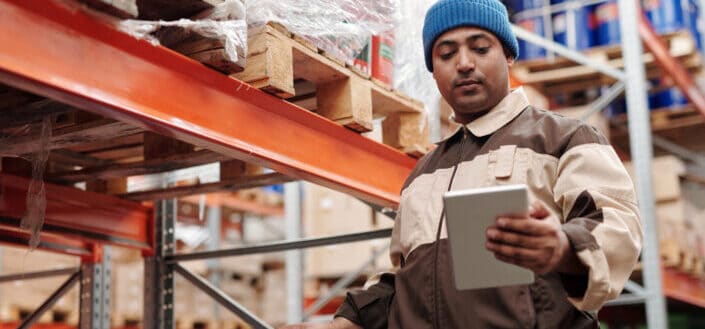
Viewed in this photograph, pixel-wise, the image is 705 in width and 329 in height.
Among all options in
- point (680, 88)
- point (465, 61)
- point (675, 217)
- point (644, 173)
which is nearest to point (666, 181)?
point (675, 217)

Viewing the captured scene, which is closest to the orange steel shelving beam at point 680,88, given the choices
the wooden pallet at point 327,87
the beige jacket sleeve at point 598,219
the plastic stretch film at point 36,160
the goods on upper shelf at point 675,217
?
the goods on upper shelf at point 675,217

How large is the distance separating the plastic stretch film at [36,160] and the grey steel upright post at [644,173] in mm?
4344

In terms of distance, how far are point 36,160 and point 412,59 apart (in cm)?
160

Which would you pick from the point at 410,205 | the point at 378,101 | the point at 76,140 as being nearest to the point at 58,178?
the point at 76,140

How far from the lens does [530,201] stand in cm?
195

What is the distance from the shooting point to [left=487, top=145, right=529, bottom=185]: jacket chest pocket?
6.73 ft

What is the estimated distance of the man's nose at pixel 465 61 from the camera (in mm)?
2158

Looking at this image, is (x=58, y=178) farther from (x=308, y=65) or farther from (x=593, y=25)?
(x=593, y=25)

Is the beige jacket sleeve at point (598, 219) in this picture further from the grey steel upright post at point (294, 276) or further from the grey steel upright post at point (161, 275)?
the grey steel upright post at point (294, 276)

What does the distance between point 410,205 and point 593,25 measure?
5.77 metres

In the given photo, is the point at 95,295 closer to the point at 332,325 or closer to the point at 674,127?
the point at 332,325

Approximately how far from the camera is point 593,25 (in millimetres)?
7535

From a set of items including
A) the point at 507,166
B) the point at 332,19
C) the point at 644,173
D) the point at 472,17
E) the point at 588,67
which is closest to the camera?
the point at 507,166

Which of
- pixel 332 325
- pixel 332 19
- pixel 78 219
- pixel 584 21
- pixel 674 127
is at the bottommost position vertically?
pixel 332 325
